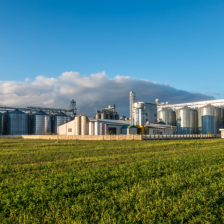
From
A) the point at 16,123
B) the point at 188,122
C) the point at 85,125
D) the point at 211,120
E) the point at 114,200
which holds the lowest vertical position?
the point at 114,200

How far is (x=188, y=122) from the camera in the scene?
8488cm

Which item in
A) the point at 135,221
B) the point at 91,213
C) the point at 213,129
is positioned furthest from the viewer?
the point at 213,129

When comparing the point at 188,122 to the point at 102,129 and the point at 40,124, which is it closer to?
the point at 102,129

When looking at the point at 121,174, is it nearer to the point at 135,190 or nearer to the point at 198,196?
the point at 135,190

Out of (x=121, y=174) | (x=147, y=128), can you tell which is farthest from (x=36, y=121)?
(x=121, y=174)

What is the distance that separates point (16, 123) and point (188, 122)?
6340cm

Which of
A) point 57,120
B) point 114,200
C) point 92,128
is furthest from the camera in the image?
point 57,120

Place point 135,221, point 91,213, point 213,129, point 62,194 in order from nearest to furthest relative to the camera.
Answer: point 135,221, point 91,213, point 62,194, point 213,129

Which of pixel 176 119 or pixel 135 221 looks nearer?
pixel 135 221

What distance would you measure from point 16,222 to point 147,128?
66174 millimetres

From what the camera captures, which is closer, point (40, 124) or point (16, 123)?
point (16, 123)

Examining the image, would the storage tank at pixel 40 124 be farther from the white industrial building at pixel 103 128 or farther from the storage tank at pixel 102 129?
the storage tank at pixel 102 129

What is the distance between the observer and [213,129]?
7969 centimetres

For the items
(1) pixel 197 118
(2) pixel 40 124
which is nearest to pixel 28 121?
(2) pixel 40 124
